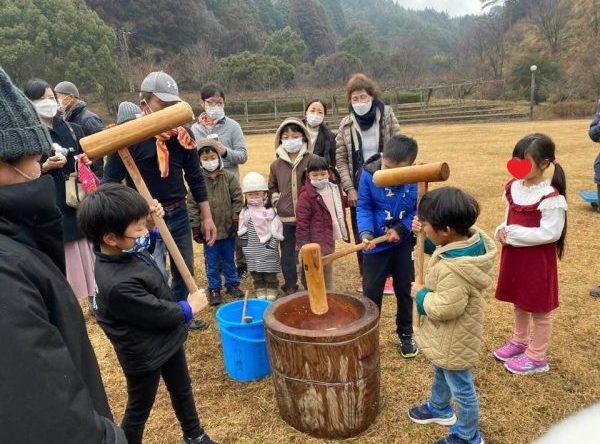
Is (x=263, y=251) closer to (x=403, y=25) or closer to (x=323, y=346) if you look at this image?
(x=323, y=346)

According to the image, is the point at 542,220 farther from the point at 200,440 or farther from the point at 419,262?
the point at 200,440

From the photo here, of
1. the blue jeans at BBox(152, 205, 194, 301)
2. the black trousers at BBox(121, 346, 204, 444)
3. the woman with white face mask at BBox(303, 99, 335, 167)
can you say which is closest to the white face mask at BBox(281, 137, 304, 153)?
the woman with white face mask at BBox(303, 99, 335, 167)

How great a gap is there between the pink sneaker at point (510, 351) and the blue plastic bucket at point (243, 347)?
1600 millimetres

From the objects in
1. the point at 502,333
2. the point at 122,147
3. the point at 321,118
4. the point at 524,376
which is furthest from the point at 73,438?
the point at 321,118

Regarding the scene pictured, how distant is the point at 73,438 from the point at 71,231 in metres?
2.90

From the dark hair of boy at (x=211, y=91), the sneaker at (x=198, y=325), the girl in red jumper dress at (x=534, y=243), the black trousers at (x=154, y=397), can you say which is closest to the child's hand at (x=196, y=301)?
the black trousers at (x=154, y=397)

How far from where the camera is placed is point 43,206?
102cm

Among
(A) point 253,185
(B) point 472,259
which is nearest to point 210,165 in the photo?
(A) point 253,185

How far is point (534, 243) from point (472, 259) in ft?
2.83

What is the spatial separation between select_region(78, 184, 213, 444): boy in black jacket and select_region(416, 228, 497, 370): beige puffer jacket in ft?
3.75

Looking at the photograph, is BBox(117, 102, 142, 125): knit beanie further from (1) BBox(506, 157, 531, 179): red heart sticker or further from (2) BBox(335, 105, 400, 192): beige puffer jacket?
(1) BBox(506, 157, 531, 179): red heart sticker

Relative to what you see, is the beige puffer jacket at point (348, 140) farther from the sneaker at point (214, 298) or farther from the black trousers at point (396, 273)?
the sneaker at point (214, 298)

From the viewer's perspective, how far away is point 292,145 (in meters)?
3.92

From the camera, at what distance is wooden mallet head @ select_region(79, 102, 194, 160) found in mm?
2324
